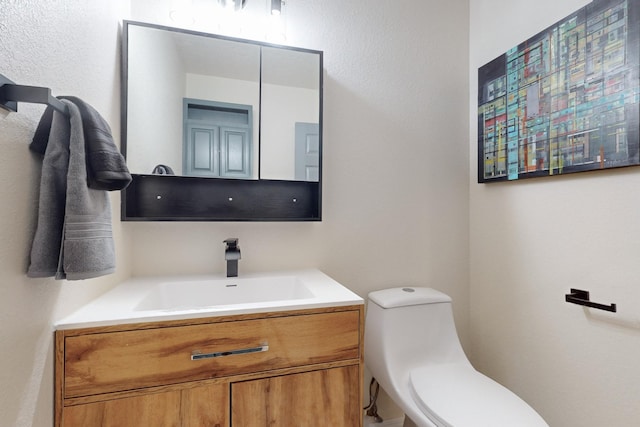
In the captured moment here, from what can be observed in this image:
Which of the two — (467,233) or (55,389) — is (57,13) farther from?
(467,233)

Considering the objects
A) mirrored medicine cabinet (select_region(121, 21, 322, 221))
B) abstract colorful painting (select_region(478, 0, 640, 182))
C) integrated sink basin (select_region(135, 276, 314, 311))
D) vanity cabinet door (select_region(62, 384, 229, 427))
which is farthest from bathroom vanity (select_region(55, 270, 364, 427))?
abstract colorful painting (select_region(478, 0, 640, 182))

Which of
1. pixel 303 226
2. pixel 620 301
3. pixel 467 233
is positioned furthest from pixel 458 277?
pixel 303 226

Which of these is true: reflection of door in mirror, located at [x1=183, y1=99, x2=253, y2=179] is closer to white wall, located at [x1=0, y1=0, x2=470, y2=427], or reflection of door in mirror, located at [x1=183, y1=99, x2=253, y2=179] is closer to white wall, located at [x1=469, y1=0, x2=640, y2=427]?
white wall, located at [x1=0, y1=0, x2=470, y2=427]

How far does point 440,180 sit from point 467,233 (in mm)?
360

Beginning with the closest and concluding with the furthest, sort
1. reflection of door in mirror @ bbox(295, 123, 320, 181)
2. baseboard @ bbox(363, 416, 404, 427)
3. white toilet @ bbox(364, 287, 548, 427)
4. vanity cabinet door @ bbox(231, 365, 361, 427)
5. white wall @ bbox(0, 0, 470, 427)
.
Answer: vanity cabinet door @ bbox(231, 365, 361, 427)
white toilet @ bbox(364, 287, 548, 427)
white wall @ bbox(0, 0, 470, 427)
reflection of door in mirror @ bbox(295, 123, 320, 181)
baseboard @ bbox(363, 416, 404, 427)

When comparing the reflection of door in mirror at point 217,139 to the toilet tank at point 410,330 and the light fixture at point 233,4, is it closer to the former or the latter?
the light fixture at point 233,4

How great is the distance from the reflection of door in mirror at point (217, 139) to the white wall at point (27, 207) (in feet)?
1.49

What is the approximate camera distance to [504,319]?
1.55 m

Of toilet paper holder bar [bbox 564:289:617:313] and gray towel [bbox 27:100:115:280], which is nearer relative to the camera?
gray towel [bbox 27:100:115:280]

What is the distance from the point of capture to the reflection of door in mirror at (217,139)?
1.33m

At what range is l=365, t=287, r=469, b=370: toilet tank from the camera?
1378 mm

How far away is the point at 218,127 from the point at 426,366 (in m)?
1.44

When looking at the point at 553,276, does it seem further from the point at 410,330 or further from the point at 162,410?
the point at 162,410

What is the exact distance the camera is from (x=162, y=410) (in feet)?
2.80
